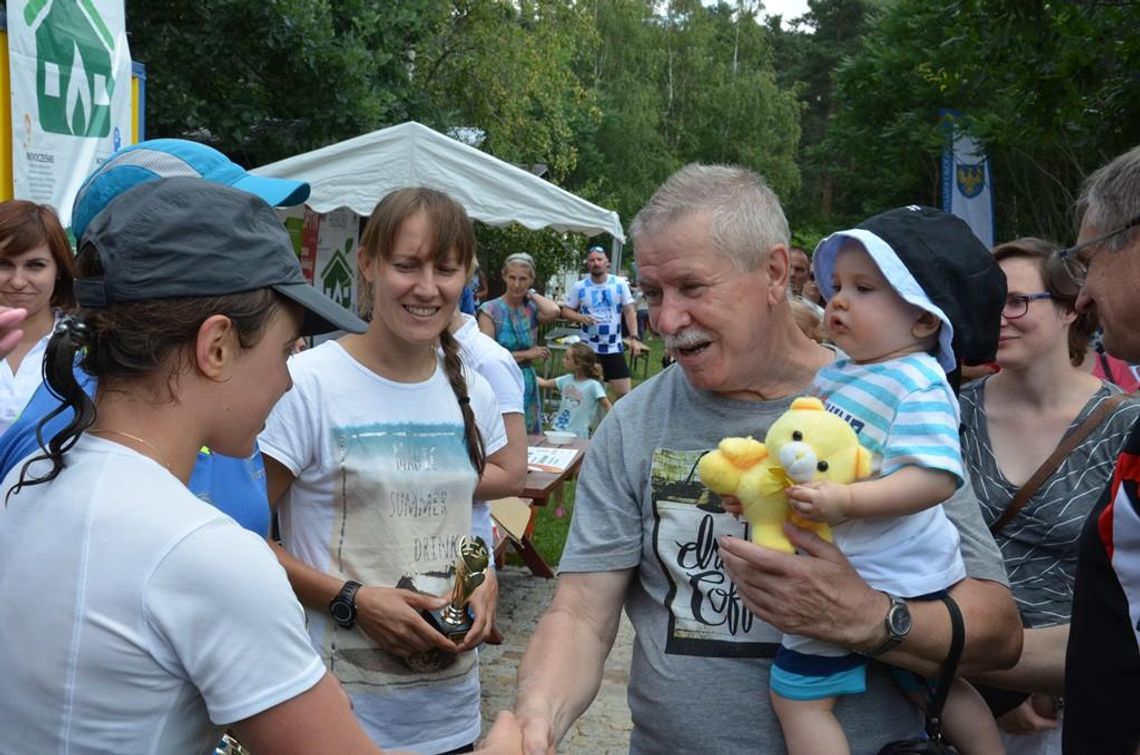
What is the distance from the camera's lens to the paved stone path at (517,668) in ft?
17.1

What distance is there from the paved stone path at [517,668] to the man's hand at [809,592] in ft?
10.6

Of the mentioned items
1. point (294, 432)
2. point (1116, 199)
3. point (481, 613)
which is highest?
point (1116, 199)

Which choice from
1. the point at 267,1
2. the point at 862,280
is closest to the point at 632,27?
the point at 267,1

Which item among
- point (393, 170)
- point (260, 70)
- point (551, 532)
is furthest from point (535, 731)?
point (260, 70)

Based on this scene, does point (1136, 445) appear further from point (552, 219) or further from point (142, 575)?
point (552, 219)

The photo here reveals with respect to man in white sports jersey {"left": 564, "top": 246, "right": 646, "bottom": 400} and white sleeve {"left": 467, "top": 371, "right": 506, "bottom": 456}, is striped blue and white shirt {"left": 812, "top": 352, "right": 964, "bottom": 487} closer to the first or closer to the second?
white sleeve {"left": 467, "top": 371, "right": 506, "bottom": 456}

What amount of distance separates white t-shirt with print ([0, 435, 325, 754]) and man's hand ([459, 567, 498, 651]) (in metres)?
1.43

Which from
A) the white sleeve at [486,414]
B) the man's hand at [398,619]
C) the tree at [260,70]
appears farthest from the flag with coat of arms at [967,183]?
the man's hand at [398,619]

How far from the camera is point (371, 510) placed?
2785 millimetres

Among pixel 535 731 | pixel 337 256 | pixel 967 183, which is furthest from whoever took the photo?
pixel 967 183

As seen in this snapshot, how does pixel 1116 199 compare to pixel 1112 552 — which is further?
A: pixel 1116 199

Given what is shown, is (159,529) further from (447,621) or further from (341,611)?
(447,621)

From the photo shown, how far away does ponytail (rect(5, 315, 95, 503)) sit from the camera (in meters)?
1.47

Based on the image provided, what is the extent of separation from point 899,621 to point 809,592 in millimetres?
209
